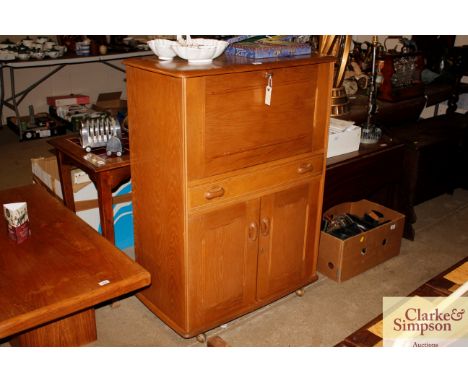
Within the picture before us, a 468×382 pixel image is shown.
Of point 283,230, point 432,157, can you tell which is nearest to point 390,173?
point 432,157

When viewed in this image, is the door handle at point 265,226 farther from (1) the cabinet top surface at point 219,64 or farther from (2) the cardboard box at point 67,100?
(2) the cardboard box at point 67,100

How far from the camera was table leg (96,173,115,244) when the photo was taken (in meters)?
2.34

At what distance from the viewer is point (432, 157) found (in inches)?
137

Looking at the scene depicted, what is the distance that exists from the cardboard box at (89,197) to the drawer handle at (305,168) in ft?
3.57

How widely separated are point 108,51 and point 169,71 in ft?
12.4

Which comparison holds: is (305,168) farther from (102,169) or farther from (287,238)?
(102,169)

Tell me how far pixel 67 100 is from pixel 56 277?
4041mm

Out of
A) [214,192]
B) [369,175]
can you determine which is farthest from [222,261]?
[369,175]

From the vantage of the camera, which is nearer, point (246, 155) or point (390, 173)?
point (246, 155)

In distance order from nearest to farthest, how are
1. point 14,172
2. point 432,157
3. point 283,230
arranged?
point 283,230 → point 432,157 → point 14,172

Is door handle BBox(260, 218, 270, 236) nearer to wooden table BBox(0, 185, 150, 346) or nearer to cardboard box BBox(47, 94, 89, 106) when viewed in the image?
wooden table BBox(0, 185, 150, 346)

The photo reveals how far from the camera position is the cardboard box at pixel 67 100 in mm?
5395

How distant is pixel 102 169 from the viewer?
230 centimetres
